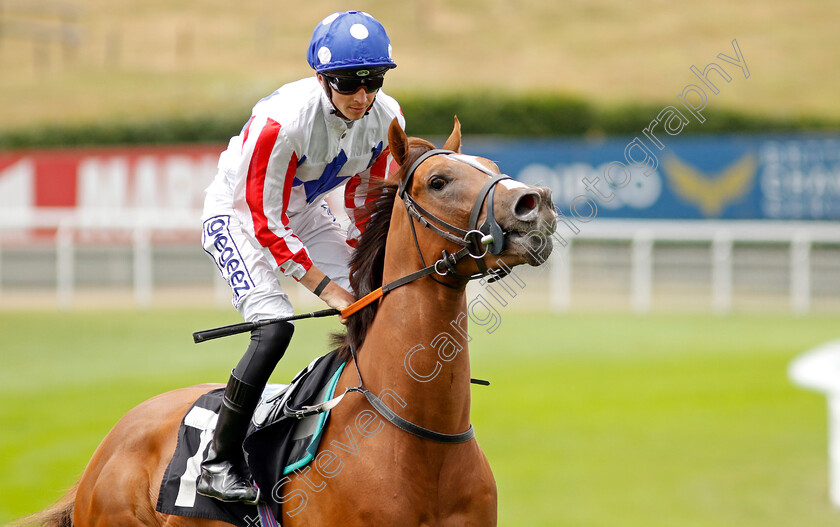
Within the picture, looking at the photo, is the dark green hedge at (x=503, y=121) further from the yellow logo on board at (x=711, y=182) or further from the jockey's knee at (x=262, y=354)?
the jockey's knee at (x=262, y=354)

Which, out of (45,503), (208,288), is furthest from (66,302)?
(45,503)

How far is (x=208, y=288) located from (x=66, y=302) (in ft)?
7.70

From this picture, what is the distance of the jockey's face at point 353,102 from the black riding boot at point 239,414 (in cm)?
75

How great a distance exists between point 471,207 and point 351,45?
74 cm

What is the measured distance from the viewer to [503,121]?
20.2 metres

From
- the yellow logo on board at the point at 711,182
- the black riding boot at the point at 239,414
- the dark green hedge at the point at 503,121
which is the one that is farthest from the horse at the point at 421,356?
the dark green hedge at the point at 503,121

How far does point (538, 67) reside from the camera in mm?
28172

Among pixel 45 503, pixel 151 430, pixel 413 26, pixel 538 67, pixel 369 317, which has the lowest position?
pixel 45 503

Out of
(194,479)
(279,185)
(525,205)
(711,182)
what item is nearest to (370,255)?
(279,185)

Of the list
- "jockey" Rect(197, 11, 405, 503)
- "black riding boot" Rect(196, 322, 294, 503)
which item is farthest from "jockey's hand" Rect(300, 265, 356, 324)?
"black riding boot" Rect(196, 322, 294, 503)

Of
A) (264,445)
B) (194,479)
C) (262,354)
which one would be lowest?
(194,479)

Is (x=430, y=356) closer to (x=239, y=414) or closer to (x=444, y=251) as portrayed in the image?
(x=444, y=251)

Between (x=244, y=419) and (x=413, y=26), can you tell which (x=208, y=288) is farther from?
(x=413, y=26)

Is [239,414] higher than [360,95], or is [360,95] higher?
[360,95]
